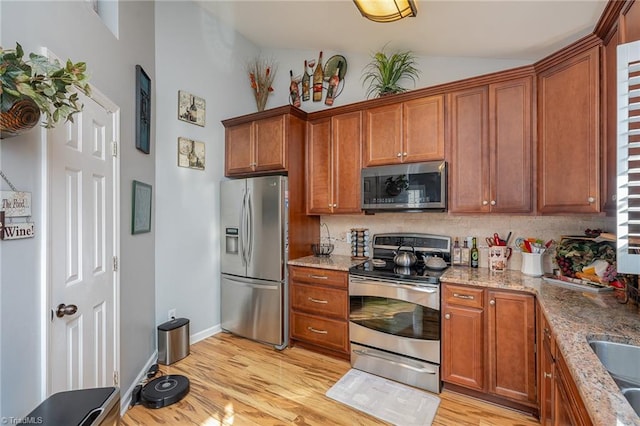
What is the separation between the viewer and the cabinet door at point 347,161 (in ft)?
9.66

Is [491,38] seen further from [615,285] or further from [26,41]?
[26,41]

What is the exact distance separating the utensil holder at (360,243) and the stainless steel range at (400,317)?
359 mm

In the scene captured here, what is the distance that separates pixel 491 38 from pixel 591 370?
2.48m

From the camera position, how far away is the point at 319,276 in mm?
2867

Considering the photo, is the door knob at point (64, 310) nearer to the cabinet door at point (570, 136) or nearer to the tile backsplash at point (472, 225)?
the tile backsplash at point (472, 225)

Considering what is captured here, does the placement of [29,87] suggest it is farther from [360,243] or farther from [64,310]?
[360,243]

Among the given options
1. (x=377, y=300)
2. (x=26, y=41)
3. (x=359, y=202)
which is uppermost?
(x=26, y=41)

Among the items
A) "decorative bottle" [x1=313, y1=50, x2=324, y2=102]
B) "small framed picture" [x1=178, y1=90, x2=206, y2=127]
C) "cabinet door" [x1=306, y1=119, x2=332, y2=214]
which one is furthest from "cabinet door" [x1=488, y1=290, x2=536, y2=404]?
"small framed picture" [x1=178, y1=90, x2=206, y2=127]

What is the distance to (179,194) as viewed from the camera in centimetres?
306

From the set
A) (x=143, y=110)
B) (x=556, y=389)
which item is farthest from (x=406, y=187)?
(x=143, y=110)

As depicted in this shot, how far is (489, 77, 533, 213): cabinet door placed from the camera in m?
2.21

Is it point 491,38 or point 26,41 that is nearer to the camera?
point 26,41

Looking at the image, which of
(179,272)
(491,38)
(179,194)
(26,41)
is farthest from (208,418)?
(491,38)

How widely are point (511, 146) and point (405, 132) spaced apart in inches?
33.0
